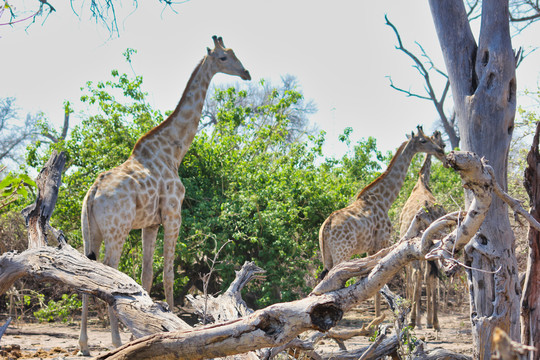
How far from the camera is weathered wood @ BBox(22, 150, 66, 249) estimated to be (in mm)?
5070

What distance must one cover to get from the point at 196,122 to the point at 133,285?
328cm

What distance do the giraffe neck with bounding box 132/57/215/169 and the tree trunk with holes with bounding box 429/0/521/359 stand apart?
10.5ft

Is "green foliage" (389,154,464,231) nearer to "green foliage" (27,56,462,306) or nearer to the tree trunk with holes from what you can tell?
"green foliage" (27,56,462,306)

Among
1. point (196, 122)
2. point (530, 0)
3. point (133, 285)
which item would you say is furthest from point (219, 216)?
point (530, 0)

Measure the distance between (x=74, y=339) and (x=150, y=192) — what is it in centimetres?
309

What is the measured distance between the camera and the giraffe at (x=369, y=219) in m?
7.72

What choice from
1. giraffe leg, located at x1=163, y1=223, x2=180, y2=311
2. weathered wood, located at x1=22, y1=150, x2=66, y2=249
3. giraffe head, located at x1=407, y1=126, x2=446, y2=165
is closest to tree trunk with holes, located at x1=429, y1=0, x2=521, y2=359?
giraffe leg, located at x1=163, y1=223, x2=180, y2=311

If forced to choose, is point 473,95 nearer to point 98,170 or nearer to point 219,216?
point 219,216

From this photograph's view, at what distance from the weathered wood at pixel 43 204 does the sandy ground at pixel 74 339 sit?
1477 mm

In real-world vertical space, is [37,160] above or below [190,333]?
above

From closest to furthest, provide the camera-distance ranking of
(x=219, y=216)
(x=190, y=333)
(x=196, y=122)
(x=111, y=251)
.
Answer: (x=190, y=333) → (x=111, y=251) → (x=196, y=122) → (x=219, y=216)

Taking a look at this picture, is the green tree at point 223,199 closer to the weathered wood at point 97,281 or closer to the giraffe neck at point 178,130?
the giraffe neck at point 178,130

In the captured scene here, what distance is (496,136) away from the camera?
4.58 m

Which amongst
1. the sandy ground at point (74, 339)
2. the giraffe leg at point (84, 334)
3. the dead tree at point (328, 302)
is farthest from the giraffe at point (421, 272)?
the dead tree at point (328, 302)
